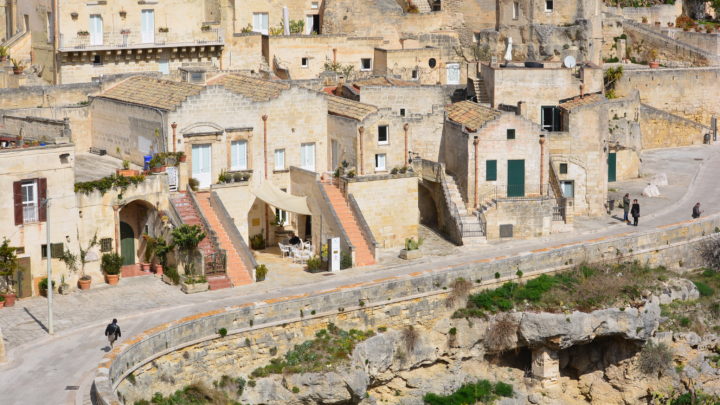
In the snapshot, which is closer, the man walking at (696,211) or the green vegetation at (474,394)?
the green vegetation at (474,394)

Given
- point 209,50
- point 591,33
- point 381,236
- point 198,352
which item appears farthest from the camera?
point 591,33

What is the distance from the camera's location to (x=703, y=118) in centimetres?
8000

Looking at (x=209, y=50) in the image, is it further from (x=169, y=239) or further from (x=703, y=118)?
→ (x=703, y=118)

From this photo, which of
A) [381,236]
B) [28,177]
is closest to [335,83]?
[381,236]

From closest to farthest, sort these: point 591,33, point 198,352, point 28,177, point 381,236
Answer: point 198,352, point 28,177, point 381,236, point 591,33

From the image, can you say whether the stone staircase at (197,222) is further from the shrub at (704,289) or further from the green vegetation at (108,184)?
the shrub at (704,289)

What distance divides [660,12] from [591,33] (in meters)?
13.6

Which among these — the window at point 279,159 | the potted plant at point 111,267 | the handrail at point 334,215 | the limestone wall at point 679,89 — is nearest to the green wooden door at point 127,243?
the potted plant at point 111,267

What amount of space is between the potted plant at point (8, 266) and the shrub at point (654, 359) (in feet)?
77.9

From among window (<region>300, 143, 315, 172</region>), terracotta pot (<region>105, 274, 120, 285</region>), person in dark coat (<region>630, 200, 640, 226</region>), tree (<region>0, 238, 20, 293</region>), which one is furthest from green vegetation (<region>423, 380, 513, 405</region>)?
tree (<region>0, 238, 20, 293</region>)

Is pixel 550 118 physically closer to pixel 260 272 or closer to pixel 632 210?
pixel 632 210

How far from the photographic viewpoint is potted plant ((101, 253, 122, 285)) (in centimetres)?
5053

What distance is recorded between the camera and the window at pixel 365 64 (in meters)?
72.5

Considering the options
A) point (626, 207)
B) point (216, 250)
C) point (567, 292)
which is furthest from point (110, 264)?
point (626, 207)
